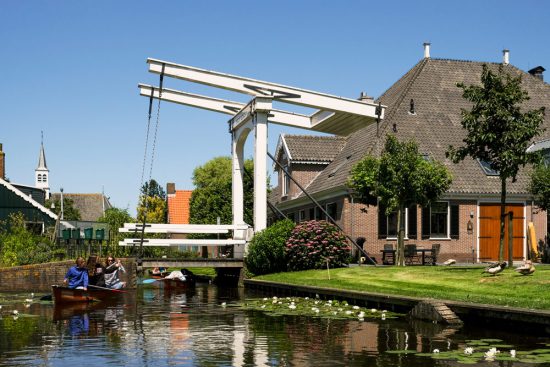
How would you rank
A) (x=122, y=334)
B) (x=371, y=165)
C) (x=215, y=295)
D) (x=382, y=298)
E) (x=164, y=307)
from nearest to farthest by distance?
(x=122, y=334) → (x=382, y=298) → (x=164, y=307) → (x=215, y=295) → (x=371, y=165)

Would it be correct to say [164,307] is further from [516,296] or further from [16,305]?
[516,296]

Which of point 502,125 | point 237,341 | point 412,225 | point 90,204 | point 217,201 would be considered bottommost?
point 237,341

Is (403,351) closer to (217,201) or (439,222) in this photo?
(439,222)

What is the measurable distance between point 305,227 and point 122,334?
12.8 metres

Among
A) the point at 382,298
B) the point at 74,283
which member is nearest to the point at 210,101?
the point at 74,283

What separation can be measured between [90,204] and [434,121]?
226 feet

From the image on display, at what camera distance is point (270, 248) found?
89.6ft

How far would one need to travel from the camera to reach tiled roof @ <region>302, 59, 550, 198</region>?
3534cm

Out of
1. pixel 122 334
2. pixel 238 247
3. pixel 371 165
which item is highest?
pixel 371 165

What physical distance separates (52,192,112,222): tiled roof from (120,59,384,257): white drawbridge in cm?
6940

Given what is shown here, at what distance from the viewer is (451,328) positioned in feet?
48.3

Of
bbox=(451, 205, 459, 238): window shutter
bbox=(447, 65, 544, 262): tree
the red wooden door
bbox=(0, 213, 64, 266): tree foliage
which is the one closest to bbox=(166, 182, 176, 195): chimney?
bbox=(0, 213, 64, 266): tree foliage

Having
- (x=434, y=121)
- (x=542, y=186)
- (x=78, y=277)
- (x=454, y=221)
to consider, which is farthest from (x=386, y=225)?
(x=78, y=277)

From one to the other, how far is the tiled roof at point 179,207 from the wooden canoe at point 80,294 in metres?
50.2
